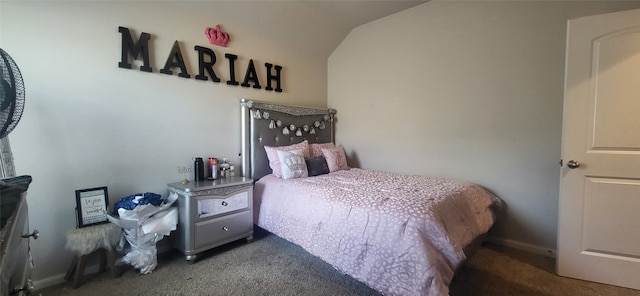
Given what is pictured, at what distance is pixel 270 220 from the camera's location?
8.43ft

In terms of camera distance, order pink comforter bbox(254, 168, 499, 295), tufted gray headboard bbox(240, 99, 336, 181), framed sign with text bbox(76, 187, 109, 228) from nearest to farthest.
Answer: pink comforter bbox(254, 168, 499, 295) < framed sign with text bbox(76, 187, 109, 228) < tufted gray headboard bbox(240, 99, 336, 181)

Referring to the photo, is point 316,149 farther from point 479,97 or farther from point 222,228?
point 479,97

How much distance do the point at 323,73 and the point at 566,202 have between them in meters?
3.03

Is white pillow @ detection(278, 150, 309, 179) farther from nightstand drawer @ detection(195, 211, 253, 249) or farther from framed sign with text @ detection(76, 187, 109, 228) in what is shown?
framed sign with text @ detection(76, 187, 109, 228)

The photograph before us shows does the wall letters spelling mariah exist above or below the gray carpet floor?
above

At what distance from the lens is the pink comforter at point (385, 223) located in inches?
60.4

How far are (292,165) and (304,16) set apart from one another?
1758 mm

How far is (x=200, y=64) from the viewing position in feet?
8.52

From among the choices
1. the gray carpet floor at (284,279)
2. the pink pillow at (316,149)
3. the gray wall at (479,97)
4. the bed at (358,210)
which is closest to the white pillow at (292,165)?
the bed at (358,210)

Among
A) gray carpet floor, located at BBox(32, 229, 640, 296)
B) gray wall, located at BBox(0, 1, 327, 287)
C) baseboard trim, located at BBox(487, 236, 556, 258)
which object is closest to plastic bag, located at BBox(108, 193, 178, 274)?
gray carpet floor, located at BBox(32, 229, 640, 296)

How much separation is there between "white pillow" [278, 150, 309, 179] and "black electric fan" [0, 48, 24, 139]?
196 cm

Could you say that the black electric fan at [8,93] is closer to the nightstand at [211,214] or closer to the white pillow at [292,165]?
the nightstand at [211,214]

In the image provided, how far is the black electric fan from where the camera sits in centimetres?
96

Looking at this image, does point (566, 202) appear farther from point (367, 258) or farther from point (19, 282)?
point (19, 282)
